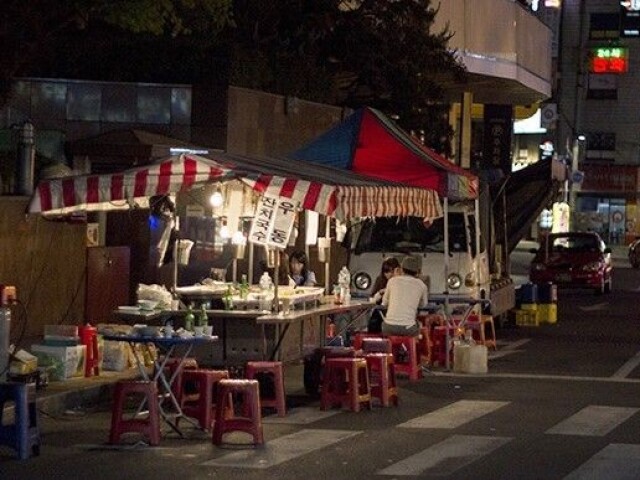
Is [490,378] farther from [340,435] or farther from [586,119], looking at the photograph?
[586,119]

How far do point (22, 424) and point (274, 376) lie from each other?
10.9 ft

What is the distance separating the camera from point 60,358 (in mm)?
17297

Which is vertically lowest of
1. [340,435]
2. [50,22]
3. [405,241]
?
[340,435]

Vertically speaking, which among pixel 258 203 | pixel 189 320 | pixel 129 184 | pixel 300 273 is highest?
pixel 129 184

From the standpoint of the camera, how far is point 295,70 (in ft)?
97.0

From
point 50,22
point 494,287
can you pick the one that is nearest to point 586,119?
point 494,287

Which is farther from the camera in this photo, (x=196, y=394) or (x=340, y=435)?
(x=196, y=394)

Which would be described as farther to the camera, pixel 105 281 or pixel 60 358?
pixel 105 281

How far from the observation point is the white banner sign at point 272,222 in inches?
660

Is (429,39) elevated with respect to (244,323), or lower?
elevated

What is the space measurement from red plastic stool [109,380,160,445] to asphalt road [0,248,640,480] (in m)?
0.19

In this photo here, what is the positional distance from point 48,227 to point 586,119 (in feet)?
191

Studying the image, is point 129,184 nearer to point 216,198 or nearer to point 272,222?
point 272,222

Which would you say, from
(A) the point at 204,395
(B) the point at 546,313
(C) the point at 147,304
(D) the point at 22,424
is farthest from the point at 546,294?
(D) the point at 22,424
